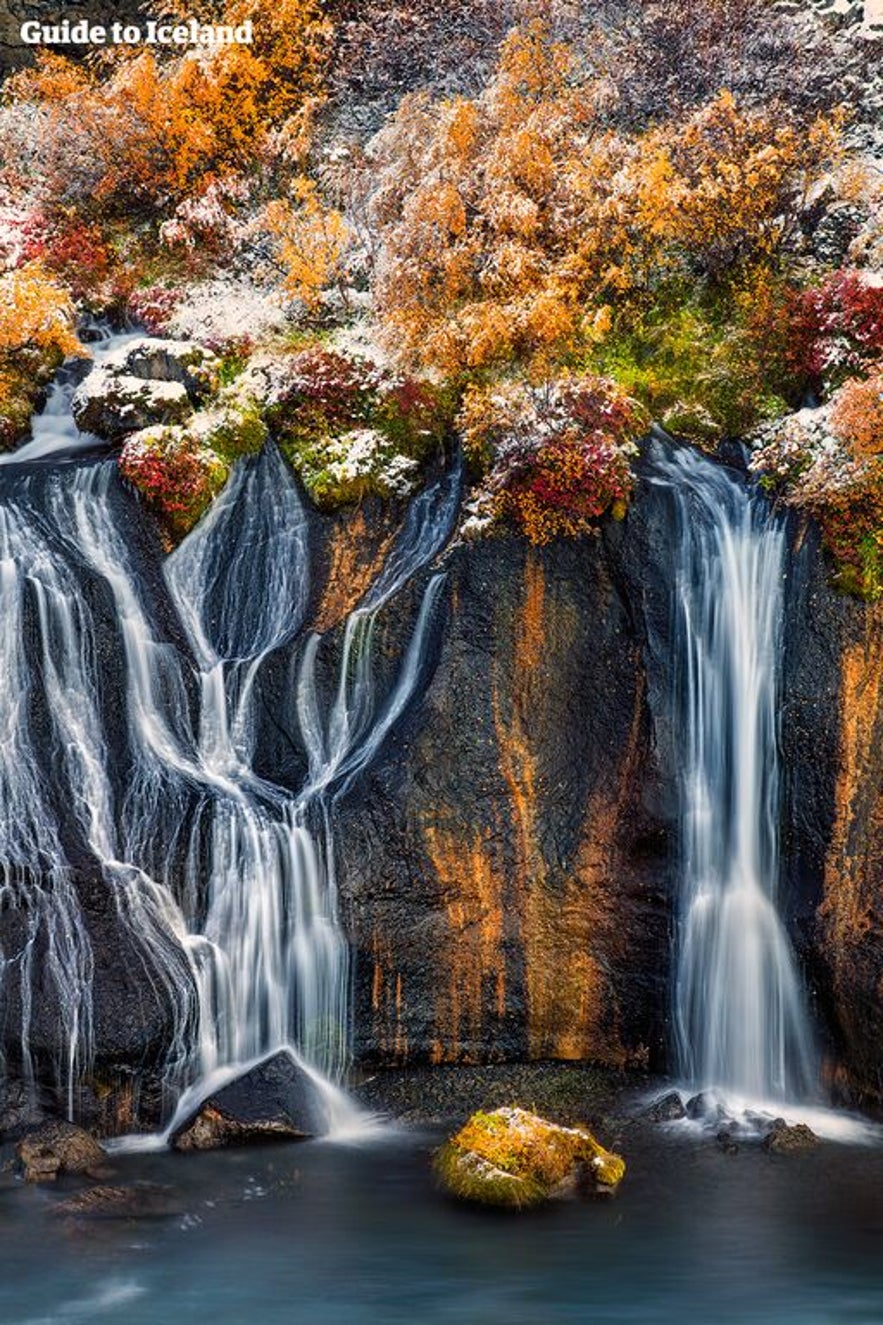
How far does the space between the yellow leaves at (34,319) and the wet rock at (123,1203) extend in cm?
1305

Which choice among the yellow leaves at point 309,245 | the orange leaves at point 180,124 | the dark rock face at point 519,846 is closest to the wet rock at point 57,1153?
the dark rock face at point 519,846

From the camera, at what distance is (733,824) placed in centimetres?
1326

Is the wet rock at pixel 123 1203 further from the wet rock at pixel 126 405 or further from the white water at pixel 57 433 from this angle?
the wet rock at pixel 126 405

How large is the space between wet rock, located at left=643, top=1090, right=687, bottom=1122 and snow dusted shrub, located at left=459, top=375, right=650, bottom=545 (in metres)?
6.46

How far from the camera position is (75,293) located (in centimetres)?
2055

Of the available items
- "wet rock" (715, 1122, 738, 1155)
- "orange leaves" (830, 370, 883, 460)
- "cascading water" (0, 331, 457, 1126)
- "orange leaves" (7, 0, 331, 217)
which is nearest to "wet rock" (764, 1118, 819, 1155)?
"wet rock" (715, 1122, 738, 1155)

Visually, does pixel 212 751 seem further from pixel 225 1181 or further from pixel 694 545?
pixel 694 545

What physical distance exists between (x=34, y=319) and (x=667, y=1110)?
14.9 metres

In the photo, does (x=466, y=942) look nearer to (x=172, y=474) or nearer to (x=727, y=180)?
(x=172, y=474)

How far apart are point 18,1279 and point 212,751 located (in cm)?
601

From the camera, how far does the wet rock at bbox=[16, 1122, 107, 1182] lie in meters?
10.6

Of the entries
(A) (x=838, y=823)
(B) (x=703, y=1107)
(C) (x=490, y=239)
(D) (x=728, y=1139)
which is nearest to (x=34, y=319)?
(C) (x=490, y=239)

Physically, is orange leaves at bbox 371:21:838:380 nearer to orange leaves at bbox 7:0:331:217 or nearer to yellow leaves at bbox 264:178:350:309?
yellow leaves at bbox 264:178:350:309

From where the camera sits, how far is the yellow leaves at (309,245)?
19.6 meters
